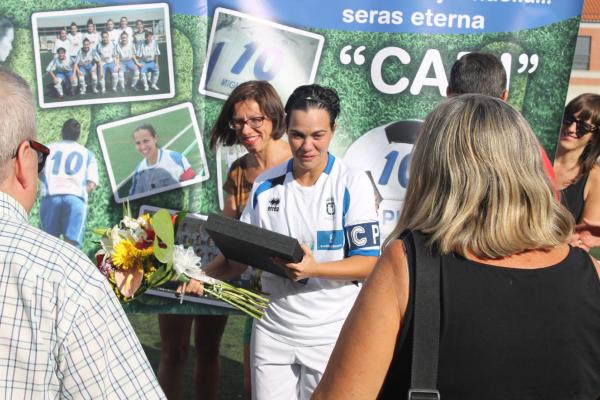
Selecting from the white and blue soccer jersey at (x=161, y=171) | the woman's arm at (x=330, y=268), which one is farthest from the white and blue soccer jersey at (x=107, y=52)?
the woman's arm at (x=330, y=268)

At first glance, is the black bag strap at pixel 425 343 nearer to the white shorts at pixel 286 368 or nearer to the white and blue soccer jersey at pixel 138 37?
the white shorts at pixel 286 368

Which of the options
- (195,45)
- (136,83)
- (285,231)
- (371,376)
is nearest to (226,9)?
(195,45)

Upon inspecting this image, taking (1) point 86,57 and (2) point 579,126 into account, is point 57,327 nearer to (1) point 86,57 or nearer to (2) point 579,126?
(1) point 86,57

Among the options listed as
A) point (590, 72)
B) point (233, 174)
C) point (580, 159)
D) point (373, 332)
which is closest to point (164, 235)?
point (233, 174)

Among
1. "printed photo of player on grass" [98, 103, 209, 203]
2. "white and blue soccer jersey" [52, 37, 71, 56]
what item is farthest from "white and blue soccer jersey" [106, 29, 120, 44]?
"printed photo of player on grass" [98, 103, 209, 203]

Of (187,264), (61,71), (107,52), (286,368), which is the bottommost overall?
(286,368)

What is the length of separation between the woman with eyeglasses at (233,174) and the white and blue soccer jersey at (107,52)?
0.70 m

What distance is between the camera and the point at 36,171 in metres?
1.91

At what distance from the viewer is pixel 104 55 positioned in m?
4.57

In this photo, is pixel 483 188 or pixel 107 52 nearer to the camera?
pixel 483 188

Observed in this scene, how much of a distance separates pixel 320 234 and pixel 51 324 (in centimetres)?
200

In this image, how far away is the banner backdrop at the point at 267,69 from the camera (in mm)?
4539

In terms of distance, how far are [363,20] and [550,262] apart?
291cm

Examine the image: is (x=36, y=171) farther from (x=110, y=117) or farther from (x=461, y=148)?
(x=110, y=117)
